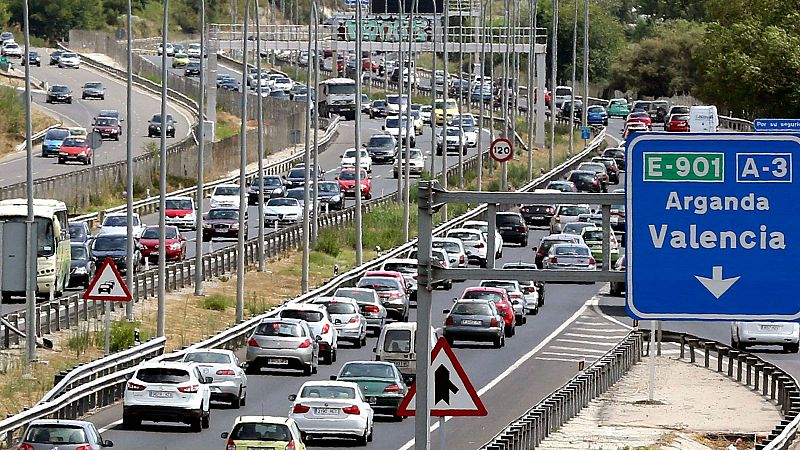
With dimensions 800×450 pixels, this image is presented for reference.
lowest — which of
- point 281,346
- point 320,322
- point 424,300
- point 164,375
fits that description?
point 281,346

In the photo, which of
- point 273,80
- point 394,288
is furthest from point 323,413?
point 273,80

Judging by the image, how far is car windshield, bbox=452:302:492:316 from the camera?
5462cm

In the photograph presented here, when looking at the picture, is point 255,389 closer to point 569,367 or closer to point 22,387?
point 22,387

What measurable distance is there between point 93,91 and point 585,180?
4805 centimetres

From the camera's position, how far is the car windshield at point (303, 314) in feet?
163

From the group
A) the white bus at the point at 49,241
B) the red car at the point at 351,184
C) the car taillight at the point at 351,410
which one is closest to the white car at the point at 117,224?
the white bus at the point at 49,241

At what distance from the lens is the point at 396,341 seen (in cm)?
4603

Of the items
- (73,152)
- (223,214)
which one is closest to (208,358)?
(223,214)

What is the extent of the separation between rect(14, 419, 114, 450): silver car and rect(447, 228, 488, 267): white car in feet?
134

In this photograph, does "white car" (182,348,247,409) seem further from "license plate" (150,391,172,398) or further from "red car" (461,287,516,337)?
"red car" (461,287,516,337)

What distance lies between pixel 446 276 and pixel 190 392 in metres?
18.6

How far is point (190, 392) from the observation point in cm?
3772

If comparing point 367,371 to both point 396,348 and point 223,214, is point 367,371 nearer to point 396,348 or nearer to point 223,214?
point 396,348

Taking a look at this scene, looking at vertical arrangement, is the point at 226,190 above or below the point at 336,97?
below
